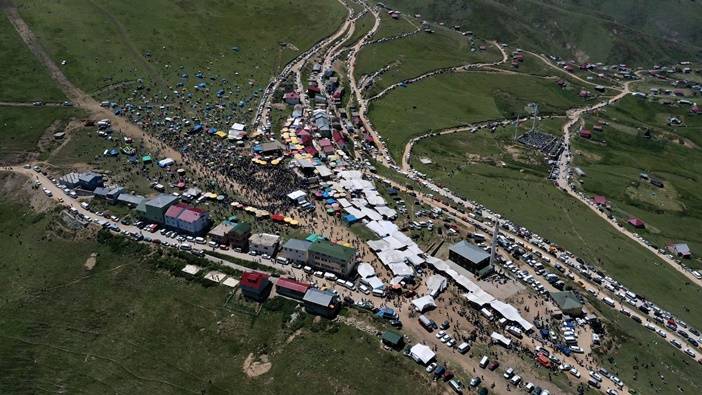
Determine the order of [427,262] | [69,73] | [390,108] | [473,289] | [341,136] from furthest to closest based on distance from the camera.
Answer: [390,108] → [69,73] → [341,136] → [427,262] → [473,289]

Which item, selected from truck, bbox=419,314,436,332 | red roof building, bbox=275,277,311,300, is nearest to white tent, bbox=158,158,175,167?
red roof building, bbox=275,277,311,300

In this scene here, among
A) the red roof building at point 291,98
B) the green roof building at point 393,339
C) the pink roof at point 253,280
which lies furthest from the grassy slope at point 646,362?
the red roof building at point 291,98

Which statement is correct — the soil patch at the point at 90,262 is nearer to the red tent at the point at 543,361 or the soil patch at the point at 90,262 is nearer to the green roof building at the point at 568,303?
the red tent at the point at 543,361

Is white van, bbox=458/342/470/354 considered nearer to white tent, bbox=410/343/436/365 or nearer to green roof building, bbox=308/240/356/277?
white tent, bbox=410/343/436/365

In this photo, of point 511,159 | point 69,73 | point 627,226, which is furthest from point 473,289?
point 69,73

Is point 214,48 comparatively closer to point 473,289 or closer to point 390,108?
point 390,108

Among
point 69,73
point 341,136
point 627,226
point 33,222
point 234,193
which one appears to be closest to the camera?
point 33,222
